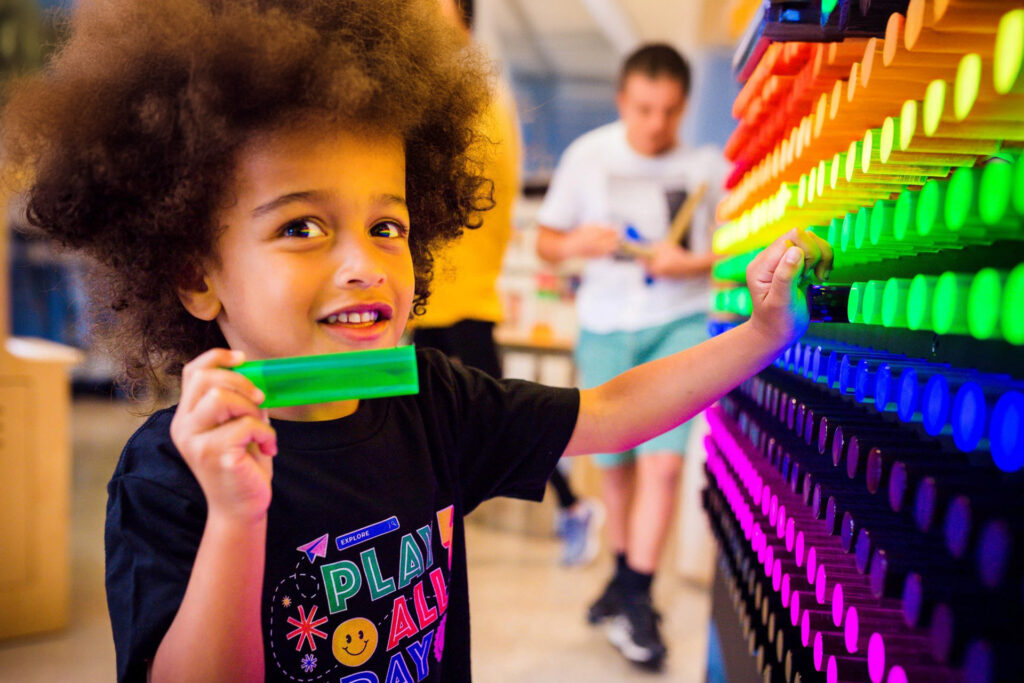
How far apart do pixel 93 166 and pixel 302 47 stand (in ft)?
0.71

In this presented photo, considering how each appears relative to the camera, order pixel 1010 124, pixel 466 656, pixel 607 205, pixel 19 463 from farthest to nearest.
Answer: pixel 607 205 → pixel 19 463 → pixel 466 656 → pixel 1010 124

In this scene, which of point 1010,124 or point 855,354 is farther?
point 855,354

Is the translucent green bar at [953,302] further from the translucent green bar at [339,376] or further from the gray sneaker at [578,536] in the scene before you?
the gray sneaker at [578,536]

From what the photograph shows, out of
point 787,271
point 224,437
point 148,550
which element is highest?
point 787,271

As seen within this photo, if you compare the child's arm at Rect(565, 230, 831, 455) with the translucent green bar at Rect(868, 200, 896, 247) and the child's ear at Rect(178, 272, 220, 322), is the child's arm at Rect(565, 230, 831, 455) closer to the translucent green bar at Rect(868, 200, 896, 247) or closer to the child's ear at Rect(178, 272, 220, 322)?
the translucent green bar at Rect(868, 200, 896, 247)

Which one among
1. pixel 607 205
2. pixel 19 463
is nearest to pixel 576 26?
pixel 607 205

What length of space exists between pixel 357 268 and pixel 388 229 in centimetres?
9

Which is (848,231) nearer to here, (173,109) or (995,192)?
(995,192)

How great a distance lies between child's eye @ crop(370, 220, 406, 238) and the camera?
2.47 ft

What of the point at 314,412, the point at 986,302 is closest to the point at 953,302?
the point at 986,302

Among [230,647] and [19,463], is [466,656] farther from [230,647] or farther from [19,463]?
[19,463]

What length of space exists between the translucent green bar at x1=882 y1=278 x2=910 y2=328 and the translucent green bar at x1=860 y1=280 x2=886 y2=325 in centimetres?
2

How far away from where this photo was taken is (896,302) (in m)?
0.44

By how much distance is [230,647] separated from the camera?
0.57 meters
